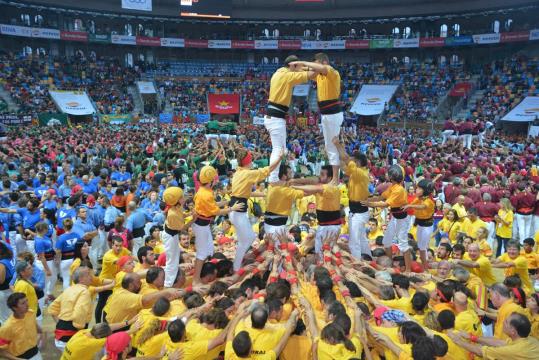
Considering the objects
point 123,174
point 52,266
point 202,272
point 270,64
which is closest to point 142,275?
point 202,272

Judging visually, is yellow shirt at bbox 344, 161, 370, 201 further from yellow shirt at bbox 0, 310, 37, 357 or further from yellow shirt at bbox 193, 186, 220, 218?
yellow shirt at bbox 0, 310, 37, 357

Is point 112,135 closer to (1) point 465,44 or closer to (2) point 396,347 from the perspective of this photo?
(2) point 396,347

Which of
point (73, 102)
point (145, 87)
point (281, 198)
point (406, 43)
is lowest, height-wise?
point (281, 198)

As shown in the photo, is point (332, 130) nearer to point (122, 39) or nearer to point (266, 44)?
point (266, 44)

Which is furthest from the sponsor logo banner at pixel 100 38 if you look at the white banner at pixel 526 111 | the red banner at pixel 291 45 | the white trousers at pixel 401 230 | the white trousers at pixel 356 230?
the white trousers at pixel 401 230

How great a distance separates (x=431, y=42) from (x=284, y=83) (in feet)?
114

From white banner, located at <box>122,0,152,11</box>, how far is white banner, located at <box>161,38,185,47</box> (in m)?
3.12

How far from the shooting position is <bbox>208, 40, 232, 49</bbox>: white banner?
4206cm

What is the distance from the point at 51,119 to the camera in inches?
1196

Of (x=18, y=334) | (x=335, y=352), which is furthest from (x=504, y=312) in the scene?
(x=18, y=334)

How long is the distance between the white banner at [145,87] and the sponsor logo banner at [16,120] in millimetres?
11348

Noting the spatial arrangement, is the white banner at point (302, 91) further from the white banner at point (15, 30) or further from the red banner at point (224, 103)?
the white banner at point (15, 30)

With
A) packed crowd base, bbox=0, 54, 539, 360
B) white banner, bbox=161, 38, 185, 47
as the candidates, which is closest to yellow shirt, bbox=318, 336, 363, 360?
packed crowd base, bbox=0, 54, 539, 360

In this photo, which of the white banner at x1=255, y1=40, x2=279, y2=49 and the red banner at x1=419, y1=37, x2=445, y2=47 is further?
the white banner at x1=255, y1=40, x2=279, y2=49
